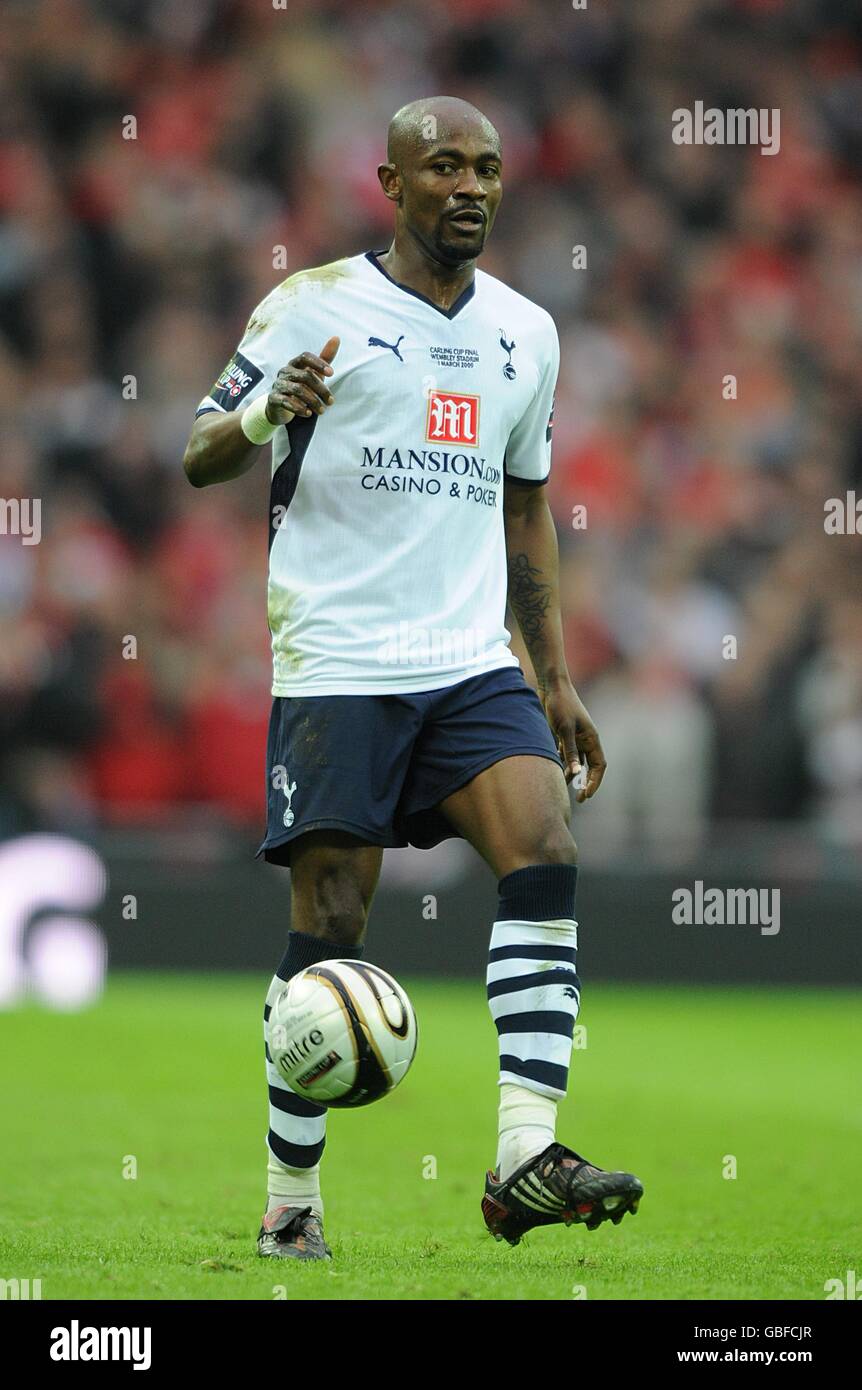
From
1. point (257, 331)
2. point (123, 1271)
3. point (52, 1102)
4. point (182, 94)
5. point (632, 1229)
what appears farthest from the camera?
point (182, 94)

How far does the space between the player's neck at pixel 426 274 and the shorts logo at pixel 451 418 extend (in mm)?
257

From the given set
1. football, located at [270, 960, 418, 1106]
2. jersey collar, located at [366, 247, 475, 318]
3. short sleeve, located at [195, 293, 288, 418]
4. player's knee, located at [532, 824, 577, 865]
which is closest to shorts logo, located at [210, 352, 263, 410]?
short sleeve, located at [195, 293, 288, 418]

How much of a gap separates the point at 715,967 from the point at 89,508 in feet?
16.6

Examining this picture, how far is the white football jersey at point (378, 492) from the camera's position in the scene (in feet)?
17.1

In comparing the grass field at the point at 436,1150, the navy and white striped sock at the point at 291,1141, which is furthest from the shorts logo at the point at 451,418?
the grass field at the point at 436,1150

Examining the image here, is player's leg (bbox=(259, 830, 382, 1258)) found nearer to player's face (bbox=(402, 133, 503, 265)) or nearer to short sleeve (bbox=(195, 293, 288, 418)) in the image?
short sleeve (bbox=(195, 293, 288, 418))

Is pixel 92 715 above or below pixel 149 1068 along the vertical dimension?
above

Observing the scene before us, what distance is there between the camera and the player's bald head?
5.23m

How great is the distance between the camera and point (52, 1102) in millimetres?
8289

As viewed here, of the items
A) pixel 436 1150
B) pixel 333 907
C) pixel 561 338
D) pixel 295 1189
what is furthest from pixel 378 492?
pixel 561 338

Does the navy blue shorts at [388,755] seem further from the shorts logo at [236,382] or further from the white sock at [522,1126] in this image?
the shorts logo at [236,382]

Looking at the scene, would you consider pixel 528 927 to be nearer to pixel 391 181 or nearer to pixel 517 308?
pixel 517 308
